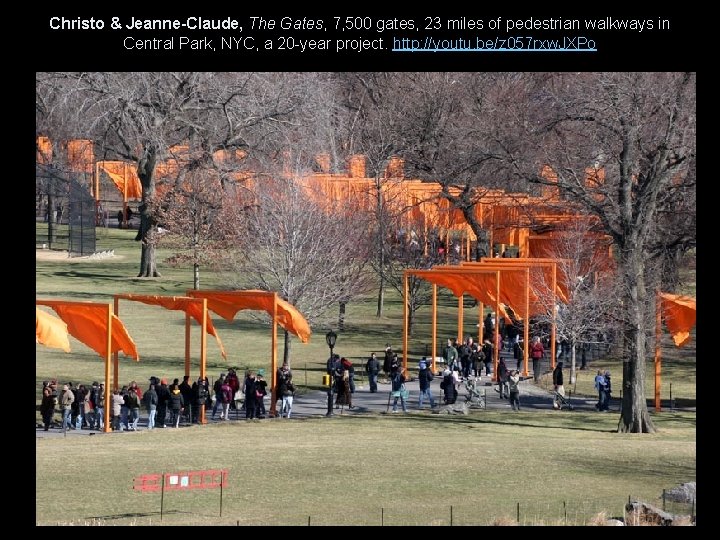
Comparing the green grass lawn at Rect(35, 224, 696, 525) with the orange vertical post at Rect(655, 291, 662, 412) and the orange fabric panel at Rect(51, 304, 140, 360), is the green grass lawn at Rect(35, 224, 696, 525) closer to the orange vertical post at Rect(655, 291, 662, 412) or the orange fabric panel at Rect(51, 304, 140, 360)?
the orange vertical post at Rect(655, 291, 662, 412)

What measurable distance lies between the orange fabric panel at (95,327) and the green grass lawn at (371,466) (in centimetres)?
234

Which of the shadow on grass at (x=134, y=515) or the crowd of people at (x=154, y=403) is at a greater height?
the crowd of people at (x=154, y=403)

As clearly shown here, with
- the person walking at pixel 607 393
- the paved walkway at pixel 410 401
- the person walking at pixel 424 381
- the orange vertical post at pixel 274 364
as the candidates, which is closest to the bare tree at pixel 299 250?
the paved walkway at pixel 410 401

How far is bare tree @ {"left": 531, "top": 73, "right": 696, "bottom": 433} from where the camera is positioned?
3575 centimetres

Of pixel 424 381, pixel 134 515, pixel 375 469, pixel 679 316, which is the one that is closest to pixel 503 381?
pixel 424 381

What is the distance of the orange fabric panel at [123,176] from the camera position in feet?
267

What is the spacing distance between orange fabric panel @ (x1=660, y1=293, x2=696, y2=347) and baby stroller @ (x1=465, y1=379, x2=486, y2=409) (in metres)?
6.13

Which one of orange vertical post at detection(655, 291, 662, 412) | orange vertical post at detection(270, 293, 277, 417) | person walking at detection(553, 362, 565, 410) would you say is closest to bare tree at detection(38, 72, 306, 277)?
orange vertical post at detection(270, 293, 277, 417)

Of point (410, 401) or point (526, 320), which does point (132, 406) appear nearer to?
point (410, 401)

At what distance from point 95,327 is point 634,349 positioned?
13.8 m

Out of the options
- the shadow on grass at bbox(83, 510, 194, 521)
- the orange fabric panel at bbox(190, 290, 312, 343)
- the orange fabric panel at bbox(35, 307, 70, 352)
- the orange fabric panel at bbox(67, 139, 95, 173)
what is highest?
the orange fabric panel at bbox(67, 139, 95, 173)

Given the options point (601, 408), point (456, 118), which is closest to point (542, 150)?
point (601, 408)

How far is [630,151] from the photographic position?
121ft

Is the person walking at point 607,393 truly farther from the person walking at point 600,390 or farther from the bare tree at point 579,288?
the bare tree at point 579,288
